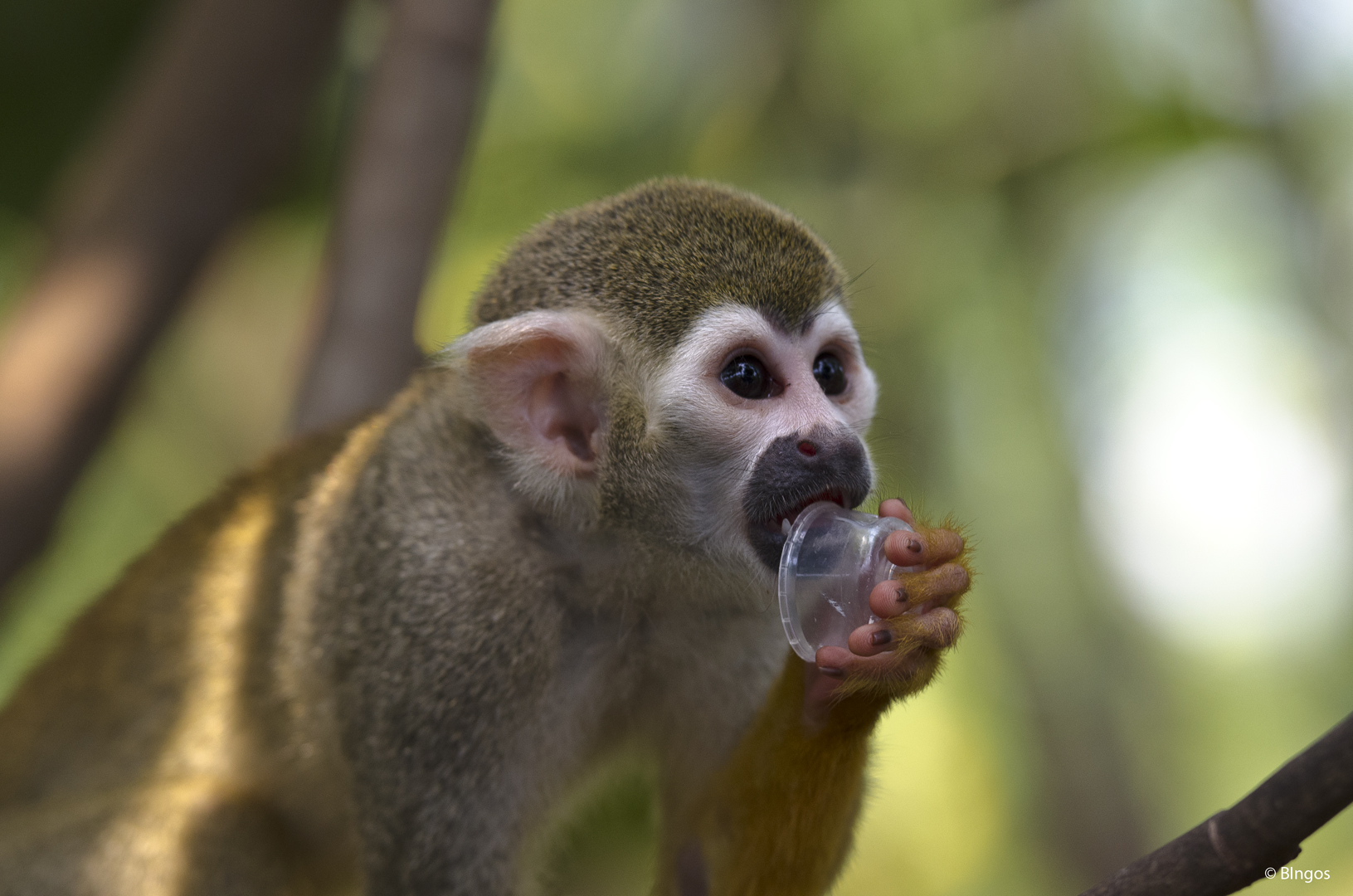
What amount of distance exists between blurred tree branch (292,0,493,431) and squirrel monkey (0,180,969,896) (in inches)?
47.4

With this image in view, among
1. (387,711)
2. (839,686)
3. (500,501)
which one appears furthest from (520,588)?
(839,686)

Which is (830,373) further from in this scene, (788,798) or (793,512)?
(788,798)

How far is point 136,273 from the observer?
4578 mm

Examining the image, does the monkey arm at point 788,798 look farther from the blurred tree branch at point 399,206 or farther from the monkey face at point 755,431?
the blurred tree branch at point 399,206

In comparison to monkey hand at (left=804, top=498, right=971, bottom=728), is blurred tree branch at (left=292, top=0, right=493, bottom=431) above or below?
above

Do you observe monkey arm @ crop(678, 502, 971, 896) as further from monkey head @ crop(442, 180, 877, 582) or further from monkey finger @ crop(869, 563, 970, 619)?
monkey head @ crop(442, 180, 877, 582)

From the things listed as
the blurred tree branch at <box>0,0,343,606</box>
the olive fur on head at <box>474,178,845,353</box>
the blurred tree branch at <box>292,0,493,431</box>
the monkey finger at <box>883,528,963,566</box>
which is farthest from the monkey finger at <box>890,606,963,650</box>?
the blurred tree branch at <box>0,0,343,606</box>

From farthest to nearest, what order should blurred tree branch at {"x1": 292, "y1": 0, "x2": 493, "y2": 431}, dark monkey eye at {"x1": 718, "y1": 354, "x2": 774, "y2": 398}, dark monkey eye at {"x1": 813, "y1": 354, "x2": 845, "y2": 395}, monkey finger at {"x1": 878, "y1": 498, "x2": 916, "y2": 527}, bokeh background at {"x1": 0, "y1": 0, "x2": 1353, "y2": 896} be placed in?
bokeh background at {"x1": 0, "y1": 0, "x2": 1353, "y2": 896}, blurred tree branch at {"x1": 292, "y1": 0, "x2": 493, "y2": 431}, dark monkey eye at {"x1": 813, "y1": 354, "x2": 845, "y2": 395}, dark monkey eye at {"x1": 718, "y1": 354, "x2": 774, "y2": 398}, monkey finger at {"x1": 878, "y1": 498, "x2": 916, "y2": 527}

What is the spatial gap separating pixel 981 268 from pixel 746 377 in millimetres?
7371

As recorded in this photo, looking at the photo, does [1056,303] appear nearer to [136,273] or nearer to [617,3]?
[617,3]

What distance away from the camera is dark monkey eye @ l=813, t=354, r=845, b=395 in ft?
8.54

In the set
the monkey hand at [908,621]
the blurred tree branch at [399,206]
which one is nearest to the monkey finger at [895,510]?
the monkey hand at [908,621]

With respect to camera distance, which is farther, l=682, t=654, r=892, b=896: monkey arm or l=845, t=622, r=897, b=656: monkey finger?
l=682, t=654, r=892, b=896: monkey arm

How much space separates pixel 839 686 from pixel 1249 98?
273 inches
